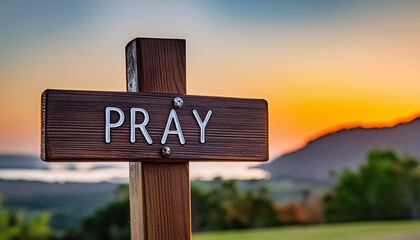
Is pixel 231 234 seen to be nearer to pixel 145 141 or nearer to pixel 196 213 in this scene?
pixel 196 213

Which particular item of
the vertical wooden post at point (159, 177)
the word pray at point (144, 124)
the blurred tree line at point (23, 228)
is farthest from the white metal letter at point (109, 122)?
the blurred tree line at point (23, 228)

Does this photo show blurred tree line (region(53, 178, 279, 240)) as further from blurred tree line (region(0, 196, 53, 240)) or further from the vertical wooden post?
the vertical wooden post

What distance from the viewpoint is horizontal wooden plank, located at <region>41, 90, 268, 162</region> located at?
1.16 meters

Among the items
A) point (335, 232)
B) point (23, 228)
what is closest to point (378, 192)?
→ point (335, 232)

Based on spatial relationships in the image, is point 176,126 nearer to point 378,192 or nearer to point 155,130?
point 155,130

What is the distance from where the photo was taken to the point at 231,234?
394 inches

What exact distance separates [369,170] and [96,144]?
10.00 m

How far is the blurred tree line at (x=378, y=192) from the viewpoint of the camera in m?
9.89

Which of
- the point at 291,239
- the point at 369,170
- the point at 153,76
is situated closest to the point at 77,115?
the point at 153,76

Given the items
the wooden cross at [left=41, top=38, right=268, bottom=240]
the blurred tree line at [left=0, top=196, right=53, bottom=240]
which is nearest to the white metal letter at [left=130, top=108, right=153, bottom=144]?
the wooden cross at [left=41, top=38, right=268, bottom=240]

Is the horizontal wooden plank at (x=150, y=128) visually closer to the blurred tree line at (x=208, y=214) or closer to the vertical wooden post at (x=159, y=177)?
the vertical wooden post at (x=159, y=177)

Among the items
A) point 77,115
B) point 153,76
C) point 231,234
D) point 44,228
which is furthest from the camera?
point 231,234

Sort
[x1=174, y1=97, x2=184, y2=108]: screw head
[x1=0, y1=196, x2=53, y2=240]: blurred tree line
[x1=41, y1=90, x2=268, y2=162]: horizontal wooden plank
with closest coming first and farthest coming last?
[x1=41, y1=90, x2=268, y2=162]: horizontal wooden plank → [x1=174, y1=97, x2=184, y2=108]: screw head → [x1=0, y1=196, x2=53, y2=240]: blurred tree line

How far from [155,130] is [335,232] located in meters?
8.82
